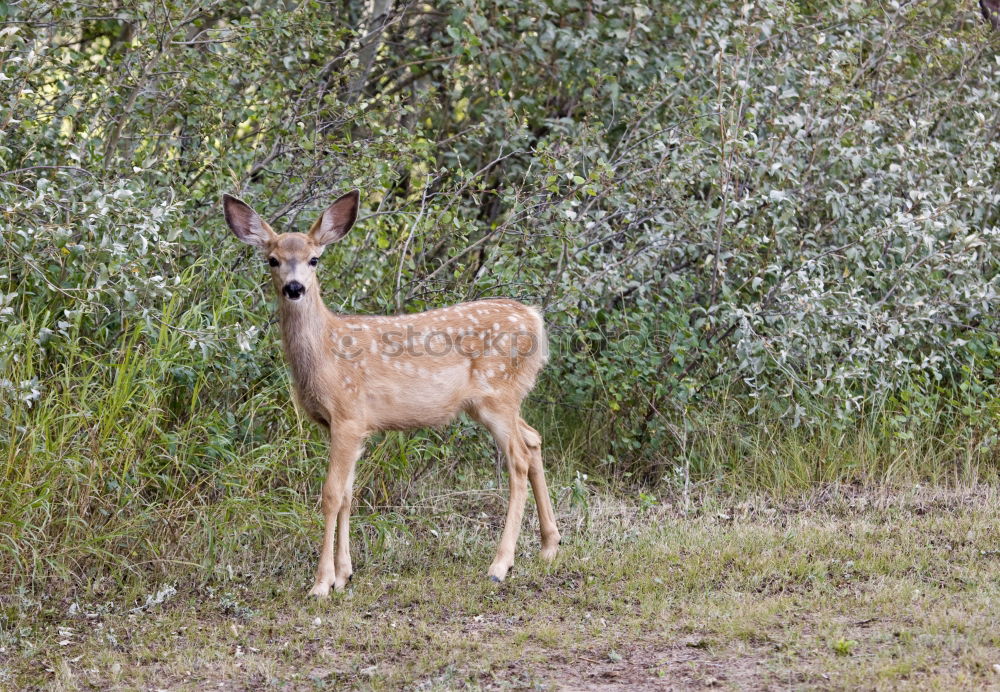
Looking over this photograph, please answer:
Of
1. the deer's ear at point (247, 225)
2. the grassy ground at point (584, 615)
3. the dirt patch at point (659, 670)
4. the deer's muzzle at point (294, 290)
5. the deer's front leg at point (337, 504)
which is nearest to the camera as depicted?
the dirt patch at point (659, 670)

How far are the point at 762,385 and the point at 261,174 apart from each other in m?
3.40

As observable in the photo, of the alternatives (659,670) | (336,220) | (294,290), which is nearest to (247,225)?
(336,220)

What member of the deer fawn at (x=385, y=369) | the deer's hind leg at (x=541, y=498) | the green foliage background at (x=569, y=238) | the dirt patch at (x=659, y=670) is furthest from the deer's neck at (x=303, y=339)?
the dirt patch at (x=659, y=670)

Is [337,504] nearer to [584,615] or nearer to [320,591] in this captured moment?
[320,591]

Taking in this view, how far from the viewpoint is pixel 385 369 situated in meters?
6.64

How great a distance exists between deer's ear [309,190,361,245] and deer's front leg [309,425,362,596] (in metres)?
0.95

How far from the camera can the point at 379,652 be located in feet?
18.0

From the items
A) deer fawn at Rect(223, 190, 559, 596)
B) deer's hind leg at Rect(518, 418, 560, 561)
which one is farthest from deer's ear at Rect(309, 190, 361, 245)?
deer's hind leg at Rect(518, 418, 560, 561)

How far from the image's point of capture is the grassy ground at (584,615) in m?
5.19

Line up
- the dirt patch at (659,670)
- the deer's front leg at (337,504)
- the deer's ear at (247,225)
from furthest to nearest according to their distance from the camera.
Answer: the deer's ear at (247,225), the deer's front leg at (337,504), the dirt patch at (659,670)

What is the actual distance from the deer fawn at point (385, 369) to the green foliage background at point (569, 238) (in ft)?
1.46

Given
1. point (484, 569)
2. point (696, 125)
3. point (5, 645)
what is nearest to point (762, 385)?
point (696, 125)

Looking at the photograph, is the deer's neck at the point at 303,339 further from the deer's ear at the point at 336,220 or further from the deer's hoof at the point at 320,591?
the deer's hoof at the point at 320,591

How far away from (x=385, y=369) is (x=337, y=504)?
737 mm
